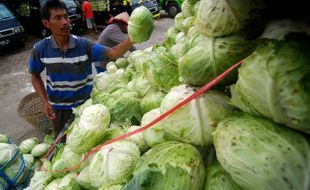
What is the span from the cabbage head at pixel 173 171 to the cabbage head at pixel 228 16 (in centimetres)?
59

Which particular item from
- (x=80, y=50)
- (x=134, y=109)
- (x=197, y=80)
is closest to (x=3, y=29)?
(x=80, y=50)

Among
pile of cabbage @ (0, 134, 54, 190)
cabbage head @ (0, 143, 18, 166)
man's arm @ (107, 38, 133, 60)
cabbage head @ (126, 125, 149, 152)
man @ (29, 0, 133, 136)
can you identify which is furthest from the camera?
man @ (29, 0, 133, 136)

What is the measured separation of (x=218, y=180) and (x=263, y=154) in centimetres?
30

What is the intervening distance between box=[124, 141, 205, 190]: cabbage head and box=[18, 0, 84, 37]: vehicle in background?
552 inches

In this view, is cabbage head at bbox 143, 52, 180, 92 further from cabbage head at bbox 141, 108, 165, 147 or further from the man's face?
the man's face

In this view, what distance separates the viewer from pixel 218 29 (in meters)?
1.51

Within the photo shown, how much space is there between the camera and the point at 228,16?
4.77 ft

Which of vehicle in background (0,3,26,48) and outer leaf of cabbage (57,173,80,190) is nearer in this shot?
outer leaf of cabbage (57,173,80,190)

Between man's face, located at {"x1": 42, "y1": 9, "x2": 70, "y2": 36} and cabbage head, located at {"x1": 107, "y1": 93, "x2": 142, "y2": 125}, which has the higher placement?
man's face, located at {"x1": 42, "y1": 9, "x2": 70, "y2": 36}

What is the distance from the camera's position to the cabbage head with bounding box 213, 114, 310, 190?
111cm

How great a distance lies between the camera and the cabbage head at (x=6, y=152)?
3.32 m

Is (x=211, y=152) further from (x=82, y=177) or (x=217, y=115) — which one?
(x=82, y=177)

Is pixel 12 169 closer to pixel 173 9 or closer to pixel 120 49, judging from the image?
pixel 120 49

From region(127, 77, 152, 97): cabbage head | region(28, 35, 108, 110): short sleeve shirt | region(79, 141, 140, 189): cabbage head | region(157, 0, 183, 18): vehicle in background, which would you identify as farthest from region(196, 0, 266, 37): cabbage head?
region(157, 0, 183, 18): vehicle in background
